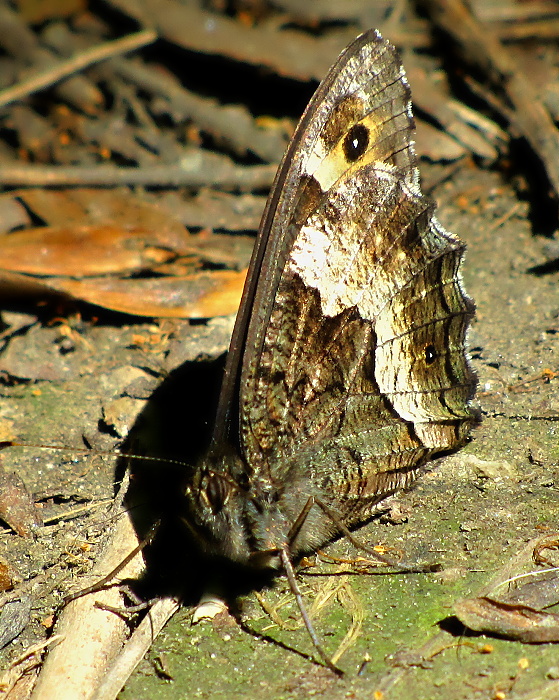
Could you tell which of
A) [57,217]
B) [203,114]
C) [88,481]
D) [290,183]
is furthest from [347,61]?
[203,114]

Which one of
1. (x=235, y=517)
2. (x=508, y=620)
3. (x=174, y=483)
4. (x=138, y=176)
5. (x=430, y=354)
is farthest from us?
(x=138, y=176)

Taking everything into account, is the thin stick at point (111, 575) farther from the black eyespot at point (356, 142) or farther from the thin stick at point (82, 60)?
the thin stick at point (82, 60)

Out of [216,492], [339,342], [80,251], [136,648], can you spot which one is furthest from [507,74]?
[136,648]

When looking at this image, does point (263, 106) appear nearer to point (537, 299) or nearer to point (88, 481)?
point (537, 299)

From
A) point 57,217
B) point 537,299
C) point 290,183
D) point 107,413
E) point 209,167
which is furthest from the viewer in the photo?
point 209,167

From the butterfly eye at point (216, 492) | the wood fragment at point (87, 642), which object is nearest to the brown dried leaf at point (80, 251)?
the wood fragment at point (87, 642)

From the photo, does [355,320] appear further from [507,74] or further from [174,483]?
[507,74]

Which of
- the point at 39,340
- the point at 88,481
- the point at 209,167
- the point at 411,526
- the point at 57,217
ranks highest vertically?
the point at 209,167
